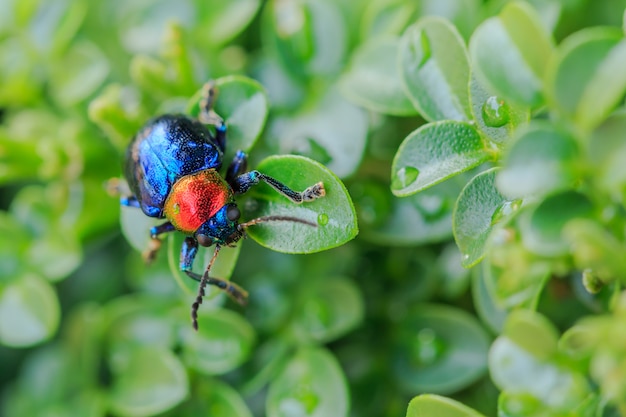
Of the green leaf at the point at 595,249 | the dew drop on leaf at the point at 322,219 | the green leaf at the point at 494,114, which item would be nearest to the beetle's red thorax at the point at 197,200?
the dew drop on leaf at the point at 322,219

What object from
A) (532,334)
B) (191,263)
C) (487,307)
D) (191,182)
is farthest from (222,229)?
(532,334)

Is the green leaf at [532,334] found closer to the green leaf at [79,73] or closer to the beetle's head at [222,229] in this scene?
the beetle's head at [222,229]

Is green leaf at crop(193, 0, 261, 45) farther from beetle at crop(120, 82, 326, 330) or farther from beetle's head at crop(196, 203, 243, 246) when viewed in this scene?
beetle's head at crop(196, 203, 243, 246)

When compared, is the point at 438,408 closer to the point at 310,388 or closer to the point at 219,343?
the point at 310,388

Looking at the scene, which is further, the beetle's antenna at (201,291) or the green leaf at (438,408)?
the beetle's antenna at (201,291)

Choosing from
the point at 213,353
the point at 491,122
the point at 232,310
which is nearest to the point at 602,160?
the point at 491,122
